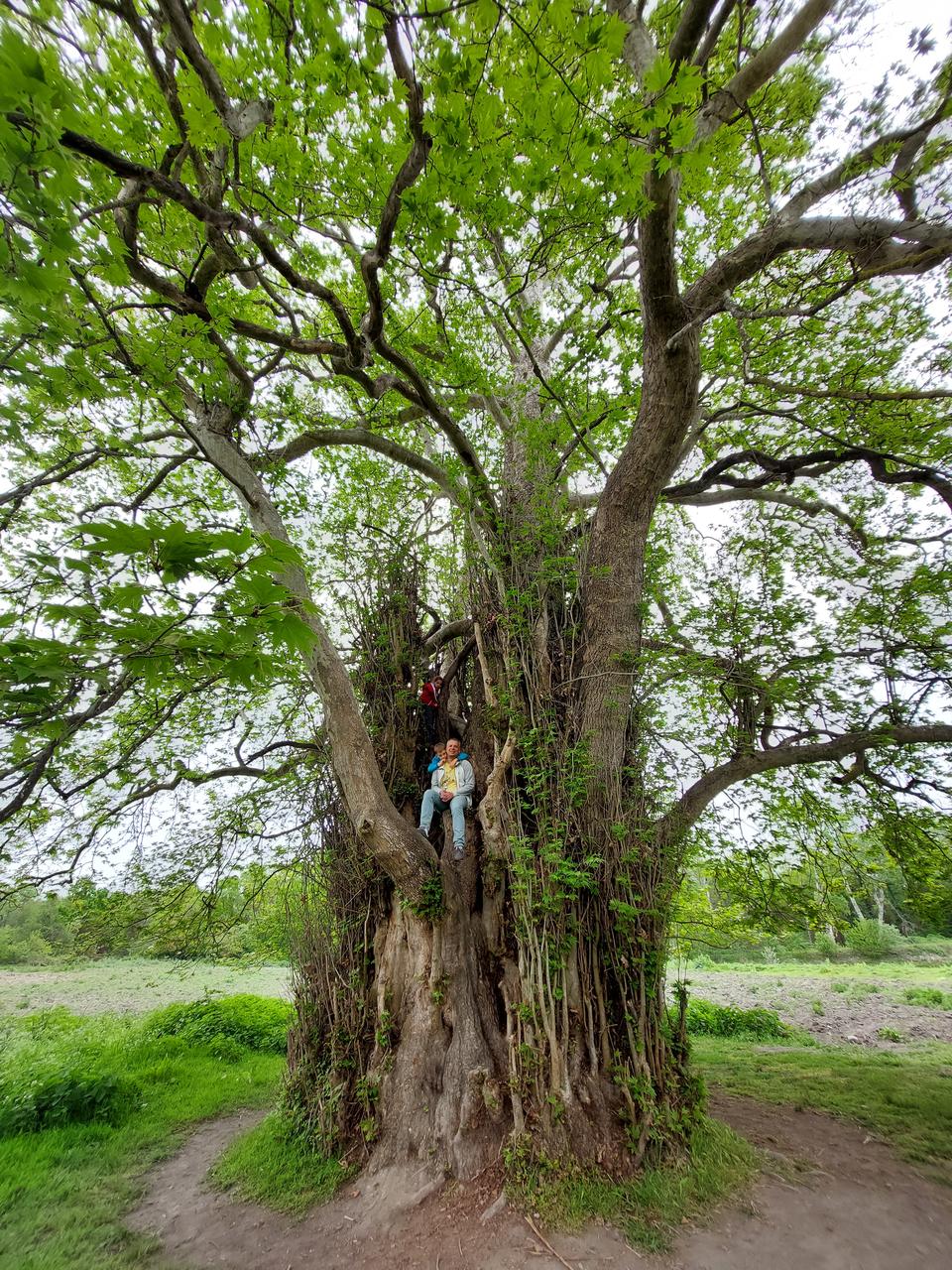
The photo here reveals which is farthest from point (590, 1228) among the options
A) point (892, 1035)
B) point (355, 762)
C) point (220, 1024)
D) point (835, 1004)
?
point (835, 1004)

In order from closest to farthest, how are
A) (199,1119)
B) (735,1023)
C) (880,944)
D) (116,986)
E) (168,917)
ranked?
1. (168,917)
2. (199,1119)
3. (735,1023)
4. (116,986)
5. (880,944)

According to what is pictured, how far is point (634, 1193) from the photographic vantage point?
10.3ft

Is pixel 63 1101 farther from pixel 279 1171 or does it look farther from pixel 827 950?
pixel 827 950

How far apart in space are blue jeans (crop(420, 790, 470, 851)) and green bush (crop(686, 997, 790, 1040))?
813 centimetres

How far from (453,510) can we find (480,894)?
4.11 metres

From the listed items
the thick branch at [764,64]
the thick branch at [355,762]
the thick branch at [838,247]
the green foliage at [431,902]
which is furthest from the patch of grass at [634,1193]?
the thick branch at [764,64]

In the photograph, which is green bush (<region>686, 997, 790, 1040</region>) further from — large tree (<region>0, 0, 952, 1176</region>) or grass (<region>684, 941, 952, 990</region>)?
large tree (<region>0, 0, 952, 1176</region>)

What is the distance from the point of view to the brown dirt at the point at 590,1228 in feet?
9.08

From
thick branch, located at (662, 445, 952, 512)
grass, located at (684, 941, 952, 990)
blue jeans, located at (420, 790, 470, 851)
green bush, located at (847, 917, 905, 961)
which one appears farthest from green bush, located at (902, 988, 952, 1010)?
blue jeans, located at (420, 790, 470, 851)

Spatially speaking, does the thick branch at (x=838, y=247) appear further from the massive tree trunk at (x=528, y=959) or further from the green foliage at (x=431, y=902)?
the green foliage at (x=431, y=902)

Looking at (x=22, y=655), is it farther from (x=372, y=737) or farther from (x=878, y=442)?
(x=878, y=442)

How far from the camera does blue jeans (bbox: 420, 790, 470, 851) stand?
4512 mm

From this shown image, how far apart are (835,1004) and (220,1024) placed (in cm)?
1289

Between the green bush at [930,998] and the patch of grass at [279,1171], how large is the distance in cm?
1329
